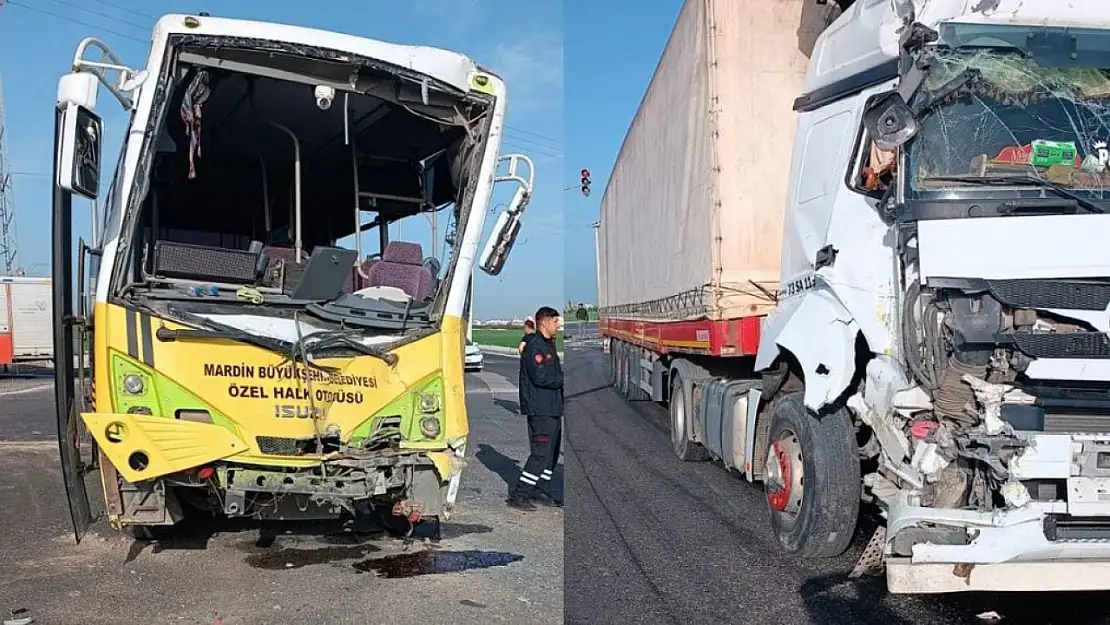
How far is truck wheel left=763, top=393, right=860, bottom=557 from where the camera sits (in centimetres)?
518

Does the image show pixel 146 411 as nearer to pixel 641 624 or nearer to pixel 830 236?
pixel 641 624

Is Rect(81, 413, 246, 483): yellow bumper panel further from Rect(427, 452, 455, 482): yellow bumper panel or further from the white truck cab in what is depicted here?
the white truck cab

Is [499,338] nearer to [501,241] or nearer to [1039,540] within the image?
[501,241]

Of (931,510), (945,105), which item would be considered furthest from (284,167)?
(931,510)

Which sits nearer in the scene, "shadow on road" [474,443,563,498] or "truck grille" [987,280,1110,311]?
"truck grille" [987,280,1110,311]

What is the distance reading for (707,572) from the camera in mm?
5488

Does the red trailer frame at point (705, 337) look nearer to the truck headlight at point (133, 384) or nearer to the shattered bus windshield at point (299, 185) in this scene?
the shattered bus windshield at point (299, 185)

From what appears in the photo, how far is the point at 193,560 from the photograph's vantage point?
5.89 metres

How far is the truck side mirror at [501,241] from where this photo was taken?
234 inches

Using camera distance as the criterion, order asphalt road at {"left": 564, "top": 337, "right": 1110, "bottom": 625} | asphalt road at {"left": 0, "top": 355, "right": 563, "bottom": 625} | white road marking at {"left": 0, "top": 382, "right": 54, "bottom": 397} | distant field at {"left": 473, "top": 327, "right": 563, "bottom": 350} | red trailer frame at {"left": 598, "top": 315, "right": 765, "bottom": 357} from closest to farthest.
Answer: asphalt road at {"left": 564, "top": 337, "right": 1110, "bottom": 625}
asphalt road at {"left": 0, "top": 355, "right": 563, "bottom": 625}
red trailer frame at {"left": 598, "top": 315, "right": 765, "bottom": 357}
white road marking at {"left": 0, "top": 382, "right": 54, "bottom": 397}
distant field at {"left": 473, "top": 327, "right": 563, "bottom": 350}

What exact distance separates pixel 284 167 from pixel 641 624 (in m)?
4.66

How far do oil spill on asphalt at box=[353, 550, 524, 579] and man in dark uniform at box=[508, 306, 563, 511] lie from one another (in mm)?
1659

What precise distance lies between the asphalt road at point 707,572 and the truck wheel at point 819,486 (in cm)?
22

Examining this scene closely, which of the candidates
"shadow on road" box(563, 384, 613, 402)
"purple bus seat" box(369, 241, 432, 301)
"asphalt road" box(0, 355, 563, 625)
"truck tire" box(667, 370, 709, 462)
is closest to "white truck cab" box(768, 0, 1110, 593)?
"asphalt road" box(0, 355, 563, 625)
